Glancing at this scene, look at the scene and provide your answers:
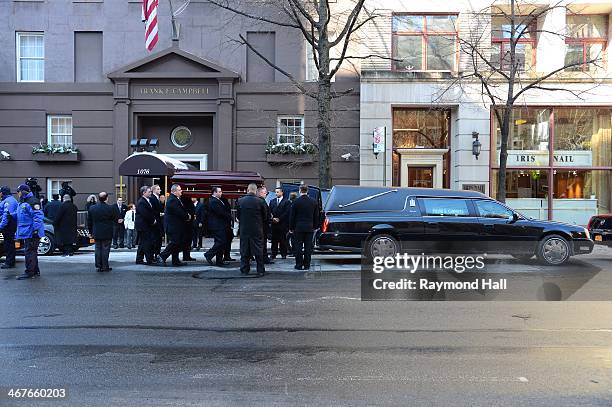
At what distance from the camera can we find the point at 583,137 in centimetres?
2141

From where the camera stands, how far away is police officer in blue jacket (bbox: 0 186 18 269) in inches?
452

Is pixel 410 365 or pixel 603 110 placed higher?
pixel 603 110

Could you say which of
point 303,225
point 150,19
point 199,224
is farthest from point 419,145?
point 303,225

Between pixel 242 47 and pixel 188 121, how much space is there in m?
3.90

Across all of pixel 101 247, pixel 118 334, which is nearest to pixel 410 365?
pixel 118 334

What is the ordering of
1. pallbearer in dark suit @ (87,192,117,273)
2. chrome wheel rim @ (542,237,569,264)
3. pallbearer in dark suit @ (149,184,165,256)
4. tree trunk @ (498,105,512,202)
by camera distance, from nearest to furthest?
pallbearer in dark suit @ (87,192,117,273) → chrome wheel rim @ (542,237,569,264) → pallbearer in dark suit @ (149,184,165,256) → tree trunk @ (498,105,512,202)

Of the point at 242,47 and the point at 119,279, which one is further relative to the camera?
the point at 242,47

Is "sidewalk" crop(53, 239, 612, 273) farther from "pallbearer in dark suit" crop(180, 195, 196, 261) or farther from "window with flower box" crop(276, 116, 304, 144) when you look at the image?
"window with flower box" crop(276, 116, 304, 144)

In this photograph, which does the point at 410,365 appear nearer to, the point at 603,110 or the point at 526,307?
the point at 526,307

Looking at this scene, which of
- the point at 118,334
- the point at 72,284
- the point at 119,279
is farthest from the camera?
the point at 119,279

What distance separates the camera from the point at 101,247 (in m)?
11.7

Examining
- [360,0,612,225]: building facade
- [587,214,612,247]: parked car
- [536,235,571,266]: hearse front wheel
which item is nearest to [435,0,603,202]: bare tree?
[360,0,612,225]: building facade

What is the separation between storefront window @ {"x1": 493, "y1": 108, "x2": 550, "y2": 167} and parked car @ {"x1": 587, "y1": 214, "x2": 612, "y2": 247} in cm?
754

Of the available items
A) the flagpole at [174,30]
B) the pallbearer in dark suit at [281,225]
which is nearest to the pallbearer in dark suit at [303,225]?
the pallbearer in dark suit at [281,225]
